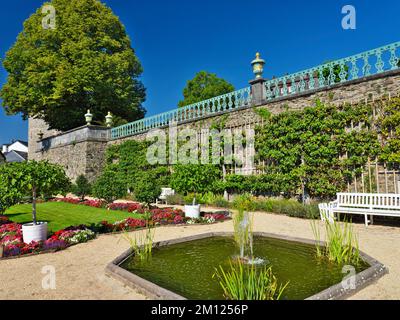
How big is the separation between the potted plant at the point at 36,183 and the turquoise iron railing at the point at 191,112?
799 cm

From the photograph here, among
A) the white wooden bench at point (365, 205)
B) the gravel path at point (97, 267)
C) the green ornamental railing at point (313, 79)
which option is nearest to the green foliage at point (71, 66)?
the green ornamental railing at point (313, 79)

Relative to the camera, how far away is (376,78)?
843 centimetres

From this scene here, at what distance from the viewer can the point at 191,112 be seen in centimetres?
1446

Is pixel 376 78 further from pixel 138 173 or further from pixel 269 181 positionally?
pixel 138 173

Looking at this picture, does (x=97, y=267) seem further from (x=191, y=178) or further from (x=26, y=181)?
(x=191, y=178)

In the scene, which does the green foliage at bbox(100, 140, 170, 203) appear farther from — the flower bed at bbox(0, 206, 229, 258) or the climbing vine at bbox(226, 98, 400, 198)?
the climbing vine at bbox(226, 98, 400, 198)

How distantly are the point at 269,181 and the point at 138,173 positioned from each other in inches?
329

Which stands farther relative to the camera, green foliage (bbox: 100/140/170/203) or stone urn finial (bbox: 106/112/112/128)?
stone urn finial (bbox: 106/112/112/128)

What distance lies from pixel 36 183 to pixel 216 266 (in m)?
4.07

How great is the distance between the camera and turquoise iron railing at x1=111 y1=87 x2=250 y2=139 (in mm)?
12281

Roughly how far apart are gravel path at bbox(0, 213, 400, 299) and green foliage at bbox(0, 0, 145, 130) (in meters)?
16.5

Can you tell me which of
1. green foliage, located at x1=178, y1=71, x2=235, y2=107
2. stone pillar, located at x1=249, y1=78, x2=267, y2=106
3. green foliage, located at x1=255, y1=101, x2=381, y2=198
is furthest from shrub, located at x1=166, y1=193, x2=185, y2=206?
green foliage, located at x1=178, y1=71, x2=235, y2=107

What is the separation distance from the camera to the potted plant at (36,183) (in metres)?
5.81
